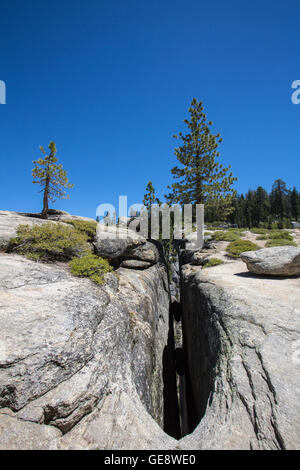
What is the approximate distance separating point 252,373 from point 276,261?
642 cm

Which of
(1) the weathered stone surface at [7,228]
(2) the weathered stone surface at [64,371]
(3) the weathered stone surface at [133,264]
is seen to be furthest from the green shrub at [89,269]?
(3) the weathered stone surface at [133,264]

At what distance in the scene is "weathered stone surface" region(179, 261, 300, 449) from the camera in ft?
11.3

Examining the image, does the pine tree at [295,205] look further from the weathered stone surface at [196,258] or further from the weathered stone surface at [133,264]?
the weathered stone surface at [133,264]

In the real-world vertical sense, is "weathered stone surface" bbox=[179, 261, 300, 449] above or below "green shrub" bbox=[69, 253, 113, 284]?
below

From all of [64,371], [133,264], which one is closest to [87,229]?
[133,264]

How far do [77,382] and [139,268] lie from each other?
31.4 feet

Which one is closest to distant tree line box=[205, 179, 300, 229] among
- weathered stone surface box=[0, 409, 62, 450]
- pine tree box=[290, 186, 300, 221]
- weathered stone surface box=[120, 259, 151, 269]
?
pine tree box=[290, 186, 300, 221]

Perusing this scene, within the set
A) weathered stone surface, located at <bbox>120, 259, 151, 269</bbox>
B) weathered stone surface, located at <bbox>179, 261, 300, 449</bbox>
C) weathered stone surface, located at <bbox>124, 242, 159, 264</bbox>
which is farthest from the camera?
weathered stone surface, located at <bbox>124, 242, 159, 264</bbox>

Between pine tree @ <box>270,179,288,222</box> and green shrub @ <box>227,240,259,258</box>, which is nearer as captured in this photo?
green shrub @ <box>227,240,259,258</box>

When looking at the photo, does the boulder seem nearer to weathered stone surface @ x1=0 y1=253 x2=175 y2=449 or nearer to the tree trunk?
weathered stone surface @ x1=0 y1=253 x2=175 y2=449

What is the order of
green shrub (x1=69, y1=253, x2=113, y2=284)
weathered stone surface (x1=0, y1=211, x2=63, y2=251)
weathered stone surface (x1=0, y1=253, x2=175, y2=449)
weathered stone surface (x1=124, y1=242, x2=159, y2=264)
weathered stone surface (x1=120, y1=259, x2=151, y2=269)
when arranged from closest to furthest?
weathered stone surface (x1=0, y1=253, x2=175, y2=449) < green shrub (x1=69, y1=253, x2=113, y2=284) < weathered stone surface (x1=0, y1=211, x2=63, y2=251) < weathered stone surface (x1=120, y1=259, x2=151, y2=269) < weathered stone surface (x1=124, y1=242, x2=159, y2=264)

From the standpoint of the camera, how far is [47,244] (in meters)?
7.89

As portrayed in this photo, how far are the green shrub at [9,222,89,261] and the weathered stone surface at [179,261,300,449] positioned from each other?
21.4 ft

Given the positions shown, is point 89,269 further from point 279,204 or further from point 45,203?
point 279,204
